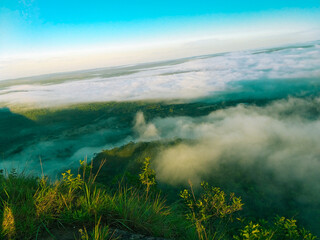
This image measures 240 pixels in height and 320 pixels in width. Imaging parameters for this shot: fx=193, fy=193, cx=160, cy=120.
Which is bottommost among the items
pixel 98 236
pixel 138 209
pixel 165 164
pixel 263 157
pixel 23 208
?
pixel 263 157

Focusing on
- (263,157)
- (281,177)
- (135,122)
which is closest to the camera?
(281,177)

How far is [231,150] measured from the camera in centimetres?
17488

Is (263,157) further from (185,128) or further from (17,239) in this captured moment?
(17,239)

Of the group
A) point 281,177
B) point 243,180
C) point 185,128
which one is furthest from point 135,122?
point 281,177

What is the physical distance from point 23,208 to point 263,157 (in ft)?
606

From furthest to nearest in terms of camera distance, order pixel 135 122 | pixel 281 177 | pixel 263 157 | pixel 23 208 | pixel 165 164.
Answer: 1. pixel 135 122
2. pixel 263 157
3. pixel 165 164
4. pixel 281 177
5. pixel 23 208

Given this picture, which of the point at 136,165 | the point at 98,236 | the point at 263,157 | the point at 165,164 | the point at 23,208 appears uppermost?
the point at 23,208

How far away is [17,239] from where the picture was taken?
3.14 meters

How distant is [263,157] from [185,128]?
74.1 m

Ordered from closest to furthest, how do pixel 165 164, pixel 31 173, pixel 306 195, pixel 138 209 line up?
pixel 138 209 → pixel 31 173 → pixel 306 195 → pixel 165 164

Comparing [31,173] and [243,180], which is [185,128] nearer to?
[243,180]

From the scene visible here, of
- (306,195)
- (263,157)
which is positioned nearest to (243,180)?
(306,195)

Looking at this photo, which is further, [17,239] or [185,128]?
[185,128]

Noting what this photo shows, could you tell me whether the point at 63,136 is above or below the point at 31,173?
below
